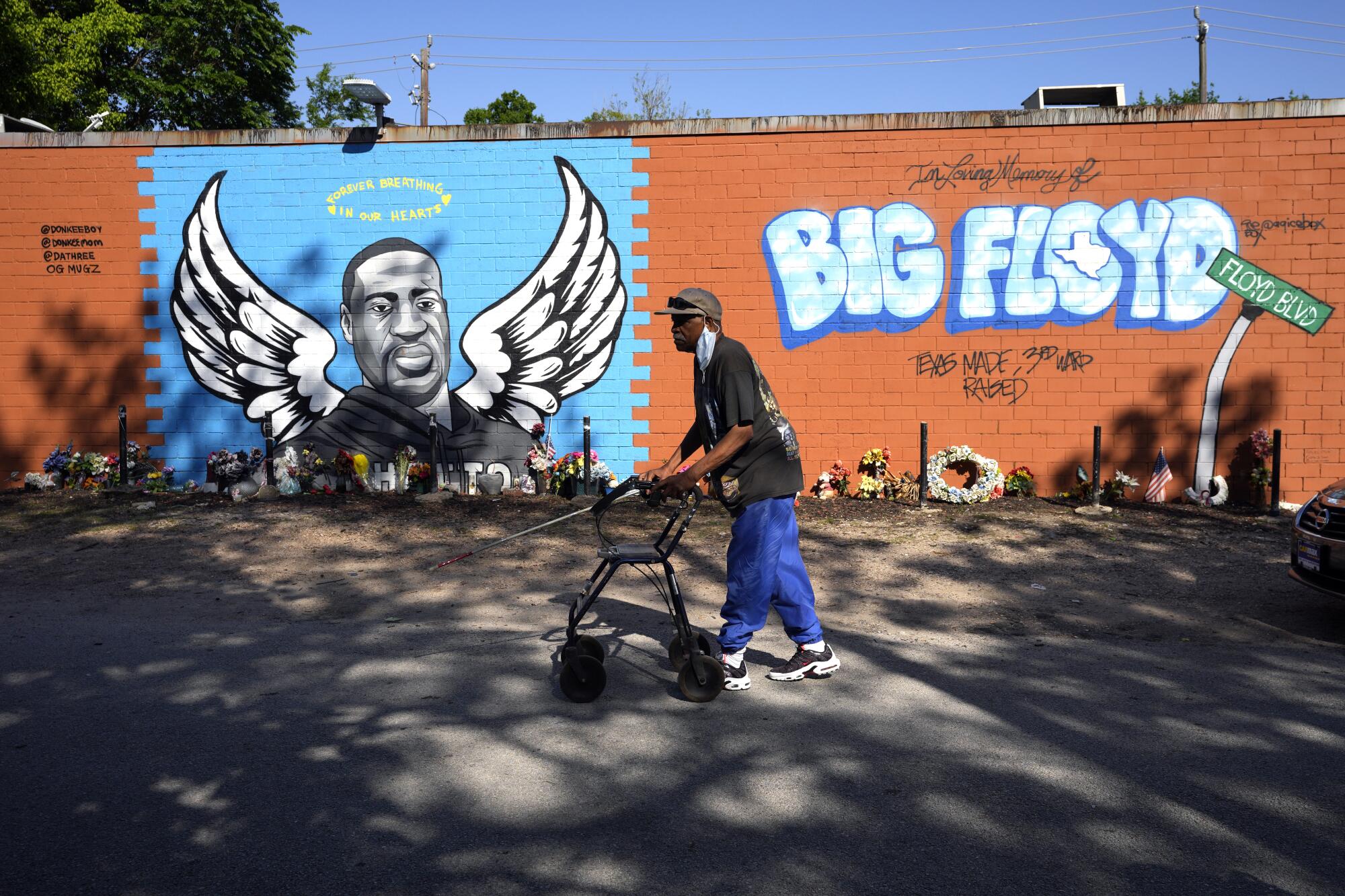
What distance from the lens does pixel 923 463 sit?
1037cm

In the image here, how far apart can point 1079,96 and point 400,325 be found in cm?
871

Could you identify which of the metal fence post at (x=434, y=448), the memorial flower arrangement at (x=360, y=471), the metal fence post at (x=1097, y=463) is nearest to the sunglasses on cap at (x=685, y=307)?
the metal fence post at (x=434, y=448)

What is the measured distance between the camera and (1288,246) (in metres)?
10.4

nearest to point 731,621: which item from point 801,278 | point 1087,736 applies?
point 1087,736

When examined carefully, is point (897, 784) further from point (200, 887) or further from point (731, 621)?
point (200, 887)

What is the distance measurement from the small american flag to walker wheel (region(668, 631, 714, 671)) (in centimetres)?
730

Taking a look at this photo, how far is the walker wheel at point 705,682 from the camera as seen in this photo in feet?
15.6

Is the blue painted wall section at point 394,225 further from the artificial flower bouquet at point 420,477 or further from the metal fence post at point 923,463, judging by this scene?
the metal fence post at point 923,463

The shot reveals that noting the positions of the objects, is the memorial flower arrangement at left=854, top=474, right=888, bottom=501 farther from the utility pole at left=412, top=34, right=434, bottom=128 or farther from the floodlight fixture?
the utility pole at left=412, top=34, right=434, bottom=128

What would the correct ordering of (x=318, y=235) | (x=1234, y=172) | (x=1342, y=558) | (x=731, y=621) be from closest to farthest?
(x=731, y=621)
(x=1342, y=558)
(x=1234, y=172)
(x=318, y=235)

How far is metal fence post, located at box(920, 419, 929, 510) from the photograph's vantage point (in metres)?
10.2

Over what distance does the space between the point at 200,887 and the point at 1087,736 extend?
3.63 meters

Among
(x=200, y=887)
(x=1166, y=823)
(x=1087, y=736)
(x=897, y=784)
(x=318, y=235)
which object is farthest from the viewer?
(x=318, y=235)

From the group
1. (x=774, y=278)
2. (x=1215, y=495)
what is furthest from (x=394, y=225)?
(x=1215, y=495)
